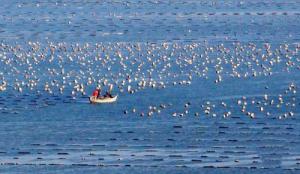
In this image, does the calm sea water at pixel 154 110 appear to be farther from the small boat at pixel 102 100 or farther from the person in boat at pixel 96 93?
the person in boat at pixel 96 93

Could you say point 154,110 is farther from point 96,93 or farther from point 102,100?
point 96,93

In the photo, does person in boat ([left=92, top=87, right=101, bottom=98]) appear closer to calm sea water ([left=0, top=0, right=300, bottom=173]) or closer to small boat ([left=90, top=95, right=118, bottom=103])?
small boat ([left=90, top=95, right=118, bottom=103])

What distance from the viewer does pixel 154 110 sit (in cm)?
7262

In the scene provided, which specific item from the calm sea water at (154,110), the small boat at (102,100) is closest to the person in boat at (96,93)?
the small boat at (102,100)

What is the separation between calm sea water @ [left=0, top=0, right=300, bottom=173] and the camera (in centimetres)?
5862

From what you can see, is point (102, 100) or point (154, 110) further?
point (102, 100)

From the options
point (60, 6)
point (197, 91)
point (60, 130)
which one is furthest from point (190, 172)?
point (60, 6)

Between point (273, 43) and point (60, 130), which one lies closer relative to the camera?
point (60, 130)

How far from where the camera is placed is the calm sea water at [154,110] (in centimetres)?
5862

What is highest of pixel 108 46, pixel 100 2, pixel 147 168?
pixel 147 168

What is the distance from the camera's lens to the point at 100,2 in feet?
609

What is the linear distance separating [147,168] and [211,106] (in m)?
17.7

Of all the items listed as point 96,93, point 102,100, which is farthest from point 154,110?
point 96,93

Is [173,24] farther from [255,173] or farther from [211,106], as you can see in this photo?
[255,173]
